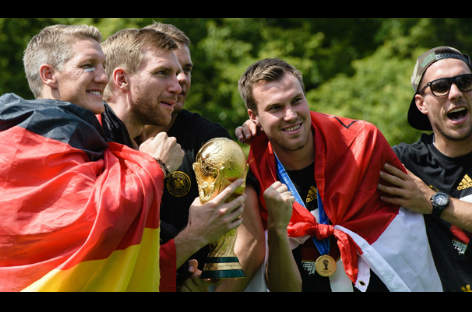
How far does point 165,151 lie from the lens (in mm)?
3051

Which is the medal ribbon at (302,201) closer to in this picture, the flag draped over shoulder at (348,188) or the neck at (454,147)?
the flag draped over shoulder at (348,188)

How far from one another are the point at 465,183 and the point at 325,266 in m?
1.23

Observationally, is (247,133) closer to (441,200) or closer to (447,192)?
(441,200)

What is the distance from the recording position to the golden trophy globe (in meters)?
3.06

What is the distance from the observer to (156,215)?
9.23 feet

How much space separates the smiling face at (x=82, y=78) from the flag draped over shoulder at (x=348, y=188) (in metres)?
1.14

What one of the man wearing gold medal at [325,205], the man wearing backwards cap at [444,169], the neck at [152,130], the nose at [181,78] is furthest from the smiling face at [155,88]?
the man wearing backwards cap at [444,169]

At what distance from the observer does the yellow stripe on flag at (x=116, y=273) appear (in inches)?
100

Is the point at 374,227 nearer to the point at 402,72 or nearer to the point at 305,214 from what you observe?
the point at 305,214

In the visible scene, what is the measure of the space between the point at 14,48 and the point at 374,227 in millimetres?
8546

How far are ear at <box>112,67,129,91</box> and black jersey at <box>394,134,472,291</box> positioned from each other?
6.56ft

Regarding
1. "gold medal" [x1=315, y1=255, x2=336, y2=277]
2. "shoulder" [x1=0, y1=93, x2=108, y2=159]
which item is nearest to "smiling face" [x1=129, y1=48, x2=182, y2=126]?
"shoulder" [x1=0, y1=93, x2=108, y2=159]

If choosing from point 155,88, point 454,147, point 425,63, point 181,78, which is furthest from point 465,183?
point 155,88

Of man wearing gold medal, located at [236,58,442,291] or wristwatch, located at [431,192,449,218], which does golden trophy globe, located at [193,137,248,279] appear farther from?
wristwatch, located at [431,192,449,218]
